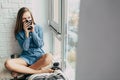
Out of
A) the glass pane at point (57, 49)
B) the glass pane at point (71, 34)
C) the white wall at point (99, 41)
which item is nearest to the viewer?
the white wall at point (99, 41)

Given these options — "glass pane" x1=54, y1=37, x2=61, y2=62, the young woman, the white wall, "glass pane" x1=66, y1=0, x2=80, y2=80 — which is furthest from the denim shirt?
the white wall

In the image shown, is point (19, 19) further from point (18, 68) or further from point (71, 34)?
point (71, 34)

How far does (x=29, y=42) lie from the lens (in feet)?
8.70

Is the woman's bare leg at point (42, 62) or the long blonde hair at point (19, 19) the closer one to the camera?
the woman's bare leg at point (42, 62)

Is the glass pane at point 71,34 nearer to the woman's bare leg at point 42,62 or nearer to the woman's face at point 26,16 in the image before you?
the woman's bare leg at point 42,62

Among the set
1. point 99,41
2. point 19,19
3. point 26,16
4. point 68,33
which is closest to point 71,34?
point 68,33

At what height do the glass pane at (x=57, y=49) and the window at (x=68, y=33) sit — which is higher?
the window at (x=68, y=33)

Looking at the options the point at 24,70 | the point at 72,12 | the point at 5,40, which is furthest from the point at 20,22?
the point at 72,12

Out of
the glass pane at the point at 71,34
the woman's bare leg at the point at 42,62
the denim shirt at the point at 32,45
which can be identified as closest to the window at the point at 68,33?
the glass pane at the point at 71,34

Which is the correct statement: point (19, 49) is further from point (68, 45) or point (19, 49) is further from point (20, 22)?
point (68, 45)

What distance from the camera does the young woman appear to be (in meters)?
2.57

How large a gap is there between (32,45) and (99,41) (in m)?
2.04

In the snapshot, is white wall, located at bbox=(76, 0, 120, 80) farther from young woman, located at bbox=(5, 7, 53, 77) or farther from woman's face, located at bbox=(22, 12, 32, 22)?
woman's face, located at bbox=(22, 12, 32, 22)

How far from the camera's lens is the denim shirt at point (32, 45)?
8.63 feet
